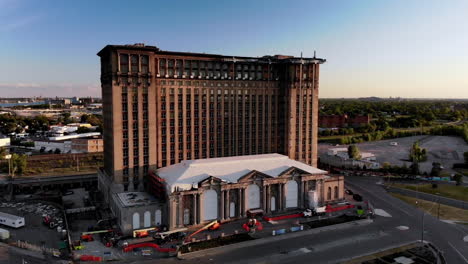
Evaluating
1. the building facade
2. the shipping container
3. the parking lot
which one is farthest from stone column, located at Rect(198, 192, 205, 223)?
the shipping container

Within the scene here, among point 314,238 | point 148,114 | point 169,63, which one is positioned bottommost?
point 314,238

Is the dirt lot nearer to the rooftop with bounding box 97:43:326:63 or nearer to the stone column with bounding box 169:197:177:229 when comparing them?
the rooftop with bounding box 97:43:326:63

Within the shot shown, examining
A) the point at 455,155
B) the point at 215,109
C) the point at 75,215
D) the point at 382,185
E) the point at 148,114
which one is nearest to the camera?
the point at 75,215

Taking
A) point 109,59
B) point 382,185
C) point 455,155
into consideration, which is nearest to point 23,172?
point 109,59

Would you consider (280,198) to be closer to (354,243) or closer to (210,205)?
(210,205)

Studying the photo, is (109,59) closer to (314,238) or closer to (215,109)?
(215,109)

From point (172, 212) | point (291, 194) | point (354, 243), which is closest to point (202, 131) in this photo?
point (291, 194)
